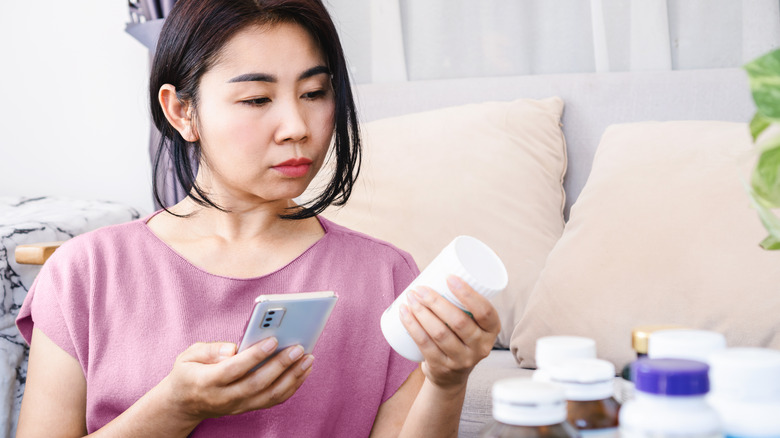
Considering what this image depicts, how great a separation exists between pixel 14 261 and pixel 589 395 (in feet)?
4.46

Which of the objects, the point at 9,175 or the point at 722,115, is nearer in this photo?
the point at 722,115

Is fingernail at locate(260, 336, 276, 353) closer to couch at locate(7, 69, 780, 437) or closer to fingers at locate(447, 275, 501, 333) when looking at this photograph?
fingers at locate(447, 275, 501, 333)

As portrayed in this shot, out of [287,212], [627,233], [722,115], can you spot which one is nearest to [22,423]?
[287,212]

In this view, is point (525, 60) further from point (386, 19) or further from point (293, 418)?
point (293, 418)

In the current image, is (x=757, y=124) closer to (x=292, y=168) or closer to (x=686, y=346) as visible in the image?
(x=686, y=346)

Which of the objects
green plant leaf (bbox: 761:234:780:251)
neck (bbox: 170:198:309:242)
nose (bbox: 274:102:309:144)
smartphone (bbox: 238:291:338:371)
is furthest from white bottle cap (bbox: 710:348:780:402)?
neck (bbox: 170:198:309:242)

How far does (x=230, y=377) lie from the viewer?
72 centimetres

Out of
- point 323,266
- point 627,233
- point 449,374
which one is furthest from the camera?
point 627,233

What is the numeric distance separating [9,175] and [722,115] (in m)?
2.21

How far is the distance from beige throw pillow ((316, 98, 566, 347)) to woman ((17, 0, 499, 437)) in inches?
16.5

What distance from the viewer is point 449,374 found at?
2.44 feet

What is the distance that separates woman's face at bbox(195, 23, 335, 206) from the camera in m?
0.90

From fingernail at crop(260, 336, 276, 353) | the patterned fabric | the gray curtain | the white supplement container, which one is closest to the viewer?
the white supplement container

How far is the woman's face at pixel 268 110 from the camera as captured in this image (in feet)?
2.97
